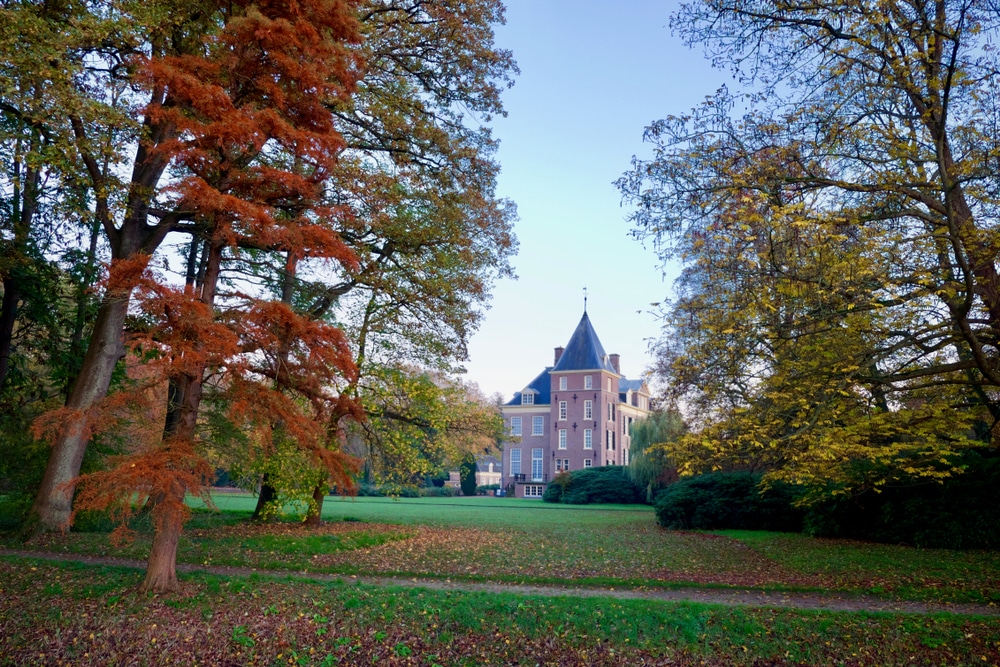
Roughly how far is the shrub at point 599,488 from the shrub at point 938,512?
2614cm

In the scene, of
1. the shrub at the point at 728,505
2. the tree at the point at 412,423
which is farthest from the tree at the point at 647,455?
the tree at the point at 412,423

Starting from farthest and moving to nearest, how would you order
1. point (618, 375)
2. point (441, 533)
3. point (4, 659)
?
point (618, 375)
point (441, 533)
point (4, 659)

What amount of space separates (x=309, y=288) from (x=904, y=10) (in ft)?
33.0

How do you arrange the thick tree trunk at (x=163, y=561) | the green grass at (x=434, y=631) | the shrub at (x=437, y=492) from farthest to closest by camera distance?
the shrub at (x=437, y=492) < the thick tree trunk at (x=163, y=561) < the green grass at (x=434, y=631)

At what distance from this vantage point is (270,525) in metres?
17.8

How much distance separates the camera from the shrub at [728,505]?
70.0 ft

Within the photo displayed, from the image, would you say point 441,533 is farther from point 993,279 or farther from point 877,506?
point 993,279

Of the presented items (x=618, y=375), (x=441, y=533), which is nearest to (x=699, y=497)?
(x=441, y=533)

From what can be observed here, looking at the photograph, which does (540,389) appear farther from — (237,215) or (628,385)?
(237,215)

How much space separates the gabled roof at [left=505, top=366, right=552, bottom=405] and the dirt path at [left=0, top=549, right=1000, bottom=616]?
50.9 meters

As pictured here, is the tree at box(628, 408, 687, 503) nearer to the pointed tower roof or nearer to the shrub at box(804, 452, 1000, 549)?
the shrub at box(804, 452, 1000, 549)

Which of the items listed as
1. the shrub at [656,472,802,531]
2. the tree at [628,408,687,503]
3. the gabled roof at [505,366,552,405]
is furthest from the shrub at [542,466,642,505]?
the shrub at [656,472,802,531]

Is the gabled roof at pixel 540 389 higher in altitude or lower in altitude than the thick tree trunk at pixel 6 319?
higher

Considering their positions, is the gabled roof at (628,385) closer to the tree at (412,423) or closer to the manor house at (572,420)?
the manor house at (572,420)
